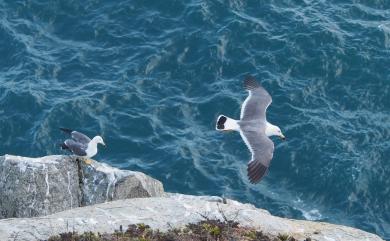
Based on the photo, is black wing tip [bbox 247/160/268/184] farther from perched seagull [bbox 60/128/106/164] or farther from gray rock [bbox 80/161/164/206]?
perched seagull [bbox 60/128/106/164]

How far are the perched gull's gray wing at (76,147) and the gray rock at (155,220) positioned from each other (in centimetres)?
446

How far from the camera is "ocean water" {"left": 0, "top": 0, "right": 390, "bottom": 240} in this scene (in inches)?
1414

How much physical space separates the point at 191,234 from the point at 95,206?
3.01 metres

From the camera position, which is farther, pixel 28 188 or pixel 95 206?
pixel 28 188

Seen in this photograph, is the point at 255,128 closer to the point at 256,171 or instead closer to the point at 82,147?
the point at 256,171

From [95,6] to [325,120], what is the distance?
559 inches

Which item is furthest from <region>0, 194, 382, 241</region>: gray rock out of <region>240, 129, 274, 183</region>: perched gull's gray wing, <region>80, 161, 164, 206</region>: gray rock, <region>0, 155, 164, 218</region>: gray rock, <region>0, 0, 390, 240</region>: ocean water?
<region>0, 0, 390, 240</region>: ocean water

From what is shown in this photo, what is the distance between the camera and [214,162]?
121 feet

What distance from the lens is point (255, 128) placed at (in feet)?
94.4

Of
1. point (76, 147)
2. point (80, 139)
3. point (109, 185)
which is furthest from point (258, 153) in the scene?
point (80, 139)

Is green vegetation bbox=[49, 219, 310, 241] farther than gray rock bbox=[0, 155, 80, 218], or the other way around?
gray rock bbox=[0, 155, 80, 218]

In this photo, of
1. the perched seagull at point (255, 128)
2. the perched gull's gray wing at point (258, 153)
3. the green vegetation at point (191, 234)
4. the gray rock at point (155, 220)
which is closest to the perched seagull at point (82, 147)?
the perched seagull at point (255, 128)

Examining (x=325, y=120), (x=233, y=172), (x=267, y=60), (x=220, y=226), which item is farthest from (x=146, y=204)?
(x=267, y=60)

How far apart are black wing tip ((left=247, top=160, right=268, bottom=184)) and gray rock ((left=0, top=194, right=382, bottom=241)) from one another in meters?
2.30
